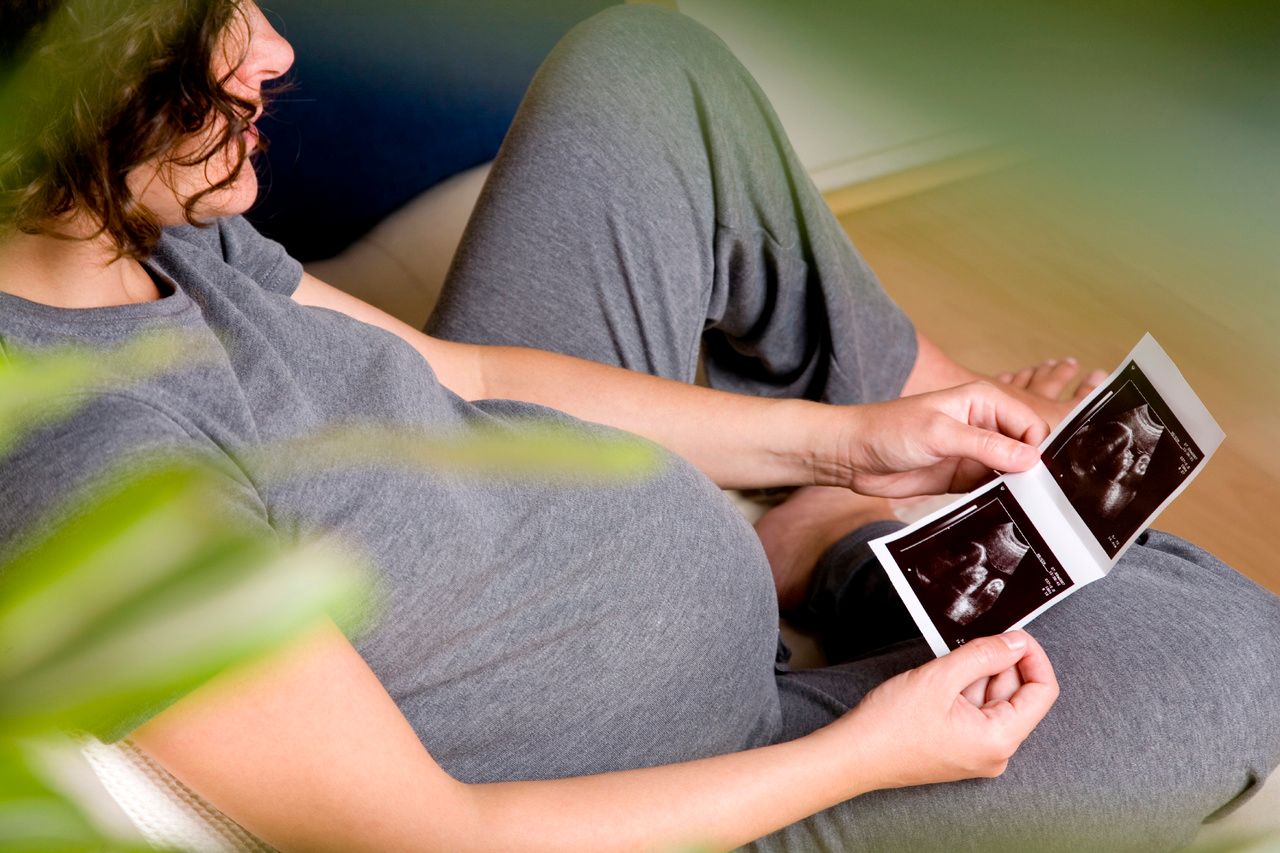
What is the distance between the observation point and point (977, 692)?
0.94 metres

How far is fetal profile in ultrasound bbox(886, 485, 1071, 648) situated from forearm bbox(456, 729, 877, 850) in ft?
0.67

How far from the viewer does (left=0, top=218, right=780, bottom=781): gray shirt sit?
763 mm

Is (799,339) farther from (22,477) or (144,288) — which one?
(22,477)

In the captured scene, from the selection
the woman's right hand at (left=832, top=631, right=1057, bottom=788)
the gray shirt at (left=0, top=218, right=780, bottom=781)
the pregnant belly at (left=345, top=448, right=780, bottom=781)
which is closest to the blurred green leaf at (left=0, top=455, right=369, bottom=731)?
the gray shirt at (left=0, top=218, right=780, bottom=781)

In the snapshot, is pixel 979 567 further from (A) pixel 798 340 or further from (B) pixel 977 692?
(A) pixel 798 340

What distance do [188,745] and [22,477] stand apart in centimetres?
16

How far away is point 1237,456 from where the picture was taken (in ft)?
5.29

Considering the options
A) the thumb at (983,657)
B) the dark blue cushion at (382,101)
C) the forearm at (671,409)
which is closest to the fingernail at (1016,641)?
the thumb at (983,657)

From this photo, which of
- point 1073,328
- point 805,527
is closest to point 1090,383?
point 1073,328

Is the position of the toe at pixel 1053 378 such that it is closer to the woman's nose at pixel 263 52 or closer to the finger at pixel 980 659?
the finger at pixel 980 659

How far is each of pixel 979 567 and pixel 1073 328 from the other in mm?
966

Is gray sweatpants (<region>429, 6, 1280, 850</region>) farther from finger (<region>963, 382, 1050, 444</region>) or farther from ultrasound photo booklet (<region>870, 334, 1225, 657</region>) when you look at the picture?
finger (<region>963, 382, 1050, 444</region>)

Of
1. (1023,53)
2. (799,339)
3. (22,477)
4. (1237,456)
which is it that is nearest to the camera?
(1023,53)

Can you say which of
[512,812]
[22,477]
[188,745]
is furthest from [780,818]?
[22,477]
